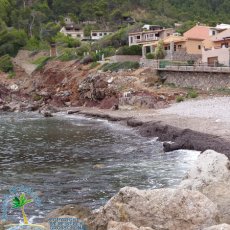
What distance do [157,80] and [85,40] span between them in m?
53.9

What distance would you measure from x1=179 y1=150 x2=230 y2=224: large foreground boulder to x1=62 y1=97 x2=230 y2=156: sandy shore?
32.4 feet

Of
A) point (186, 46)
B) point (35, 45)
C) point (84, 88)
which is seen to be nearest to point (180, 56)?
point (186, 46)

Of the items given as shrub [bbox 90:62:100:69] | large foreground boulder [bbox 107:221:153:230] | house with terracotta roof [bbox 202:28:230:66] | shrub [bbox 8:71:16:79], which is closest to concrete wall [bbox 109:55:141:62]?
shrub [bbox 90:62:100:69]

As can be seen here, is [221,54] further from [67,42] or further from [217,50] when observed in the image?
[67,42]

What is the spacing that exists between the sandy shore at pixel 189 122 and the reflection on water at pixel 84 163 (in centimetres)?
132

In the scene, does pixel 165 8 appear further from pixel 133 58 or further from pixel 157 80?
pixel 157 80

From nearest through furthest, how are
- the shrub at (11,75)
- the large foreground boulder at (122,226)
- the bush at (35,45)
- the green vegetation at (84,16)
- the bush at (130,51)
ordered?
the large foreground boulder at (122,226)
the bush at (130,51)
the shrub at (11,75)
the bush at (35,45)
the green vegetation at (84,16)

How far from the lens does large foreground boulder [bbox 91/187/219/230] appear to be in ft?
41.5

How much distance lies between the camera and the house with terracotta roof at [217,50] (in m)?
59.1

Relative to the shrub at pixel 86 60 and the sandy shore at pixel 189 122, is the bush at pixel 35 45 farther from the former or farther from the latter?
the sandy shore at pixel 189 122

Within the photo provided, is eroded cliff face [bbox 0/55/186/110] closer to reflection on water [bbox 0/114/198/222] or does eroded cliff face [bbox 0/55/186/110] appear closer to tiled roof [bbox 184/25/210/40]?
reflection on water [bbox 0/114/198/222]

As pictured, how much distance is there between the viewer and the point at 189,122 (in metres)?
38.7

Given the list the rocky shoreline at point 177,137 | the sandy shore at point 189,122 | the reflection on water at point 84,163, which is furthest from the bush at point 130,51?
the reflection on water at point 84,163

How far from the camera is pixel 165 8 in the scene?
457 feet
